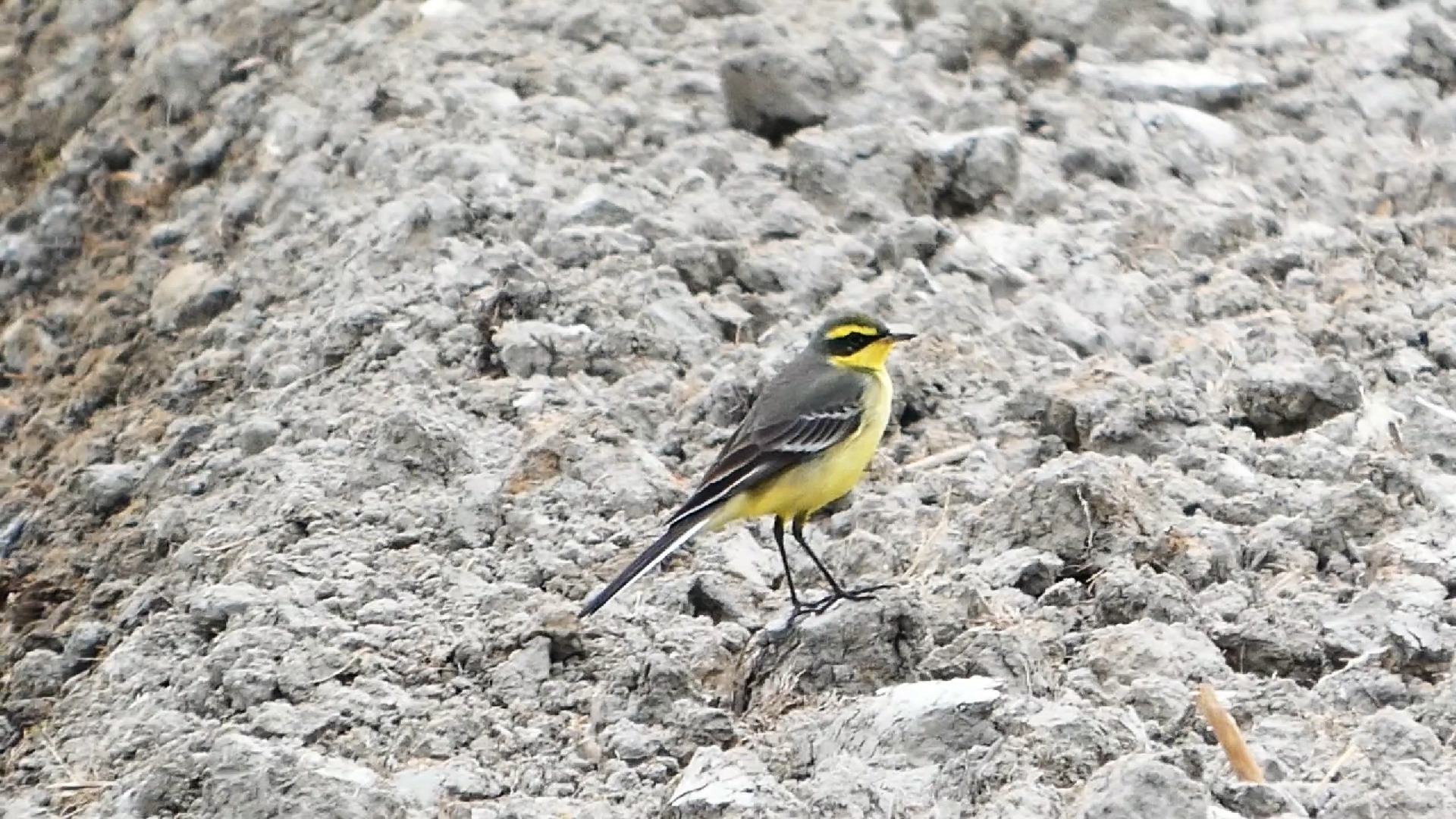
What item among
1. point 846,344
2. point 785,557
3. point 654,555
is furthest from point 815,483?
point 654,555

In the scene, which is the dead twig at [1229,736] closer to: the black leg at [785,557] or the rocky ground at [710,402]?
the rocky ground at [710,402]

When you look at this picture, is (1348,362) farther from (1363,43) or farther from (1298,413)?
(1363,43)

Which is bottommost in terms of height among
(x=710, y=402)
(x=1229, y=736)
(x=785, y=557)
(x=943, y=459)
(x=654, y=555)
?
(x=943, y=459)

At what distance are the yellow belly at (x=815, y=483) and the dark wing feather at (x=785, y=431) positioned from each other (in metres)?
0.03

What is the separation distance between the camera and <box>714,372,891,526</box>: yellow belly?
22.3 feet

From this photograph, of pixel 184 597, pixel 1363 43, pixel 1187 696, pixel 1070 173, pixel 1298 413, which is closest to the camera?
pixel 1187 696

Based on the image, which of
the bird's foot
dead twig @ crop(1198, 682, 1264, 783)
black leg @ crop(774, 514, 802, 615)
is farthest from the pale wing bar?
dead twig @ crop(1198, 682, 1264, 783)

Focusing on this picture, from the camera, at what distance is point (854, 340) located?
735cm

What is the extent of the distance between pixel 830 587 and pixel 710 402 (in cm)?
122

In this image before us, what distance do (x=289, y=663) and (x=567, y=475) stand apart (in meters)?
1.30

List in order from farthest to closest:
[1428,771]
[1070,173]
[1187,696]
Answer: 1. [1070,173]
2. [1187,696]
3. [1428,771]

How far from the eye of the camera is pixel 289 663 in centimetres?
634

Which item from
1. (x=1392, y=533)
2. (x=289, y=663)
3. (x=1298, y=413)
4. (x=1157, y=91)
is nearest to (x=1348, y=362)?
(x=1298, y=413)

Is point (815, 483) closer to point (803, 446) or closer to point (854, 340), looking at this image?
point (803, 446)
